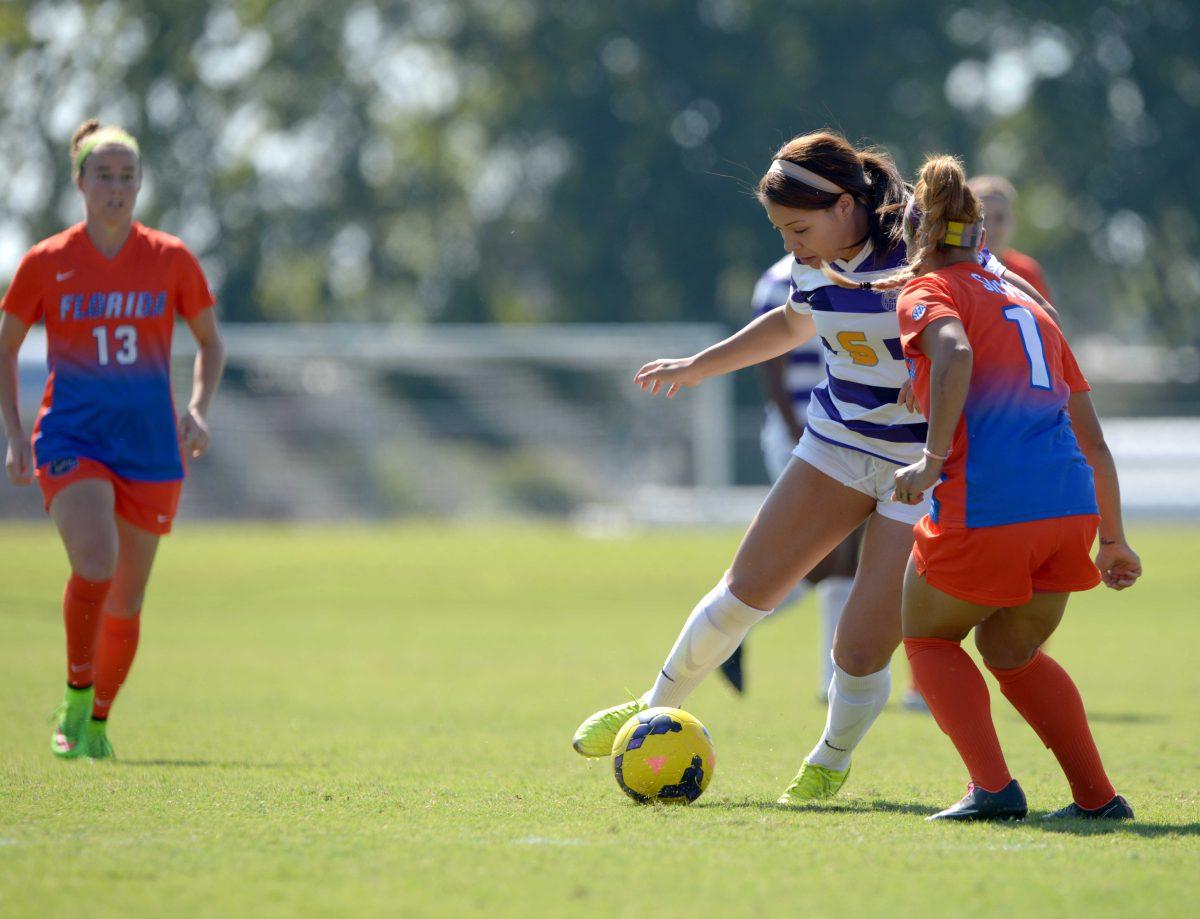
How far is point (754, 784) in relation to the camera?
18.9 ft

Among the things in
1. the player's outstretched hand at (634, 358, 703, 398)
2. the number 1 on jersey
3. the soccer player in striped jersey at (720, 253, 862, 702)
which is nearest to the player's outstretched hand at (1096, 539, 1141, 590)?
the number 1 on jersey

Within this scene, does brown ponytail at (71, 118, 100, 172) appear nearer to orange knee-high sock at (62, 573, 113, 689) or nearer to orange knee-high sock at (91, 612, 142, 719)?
orange knee-high sock at (62, 573, 113, 689)

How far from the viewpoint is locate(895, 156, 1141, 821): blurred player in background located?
450 centimetres

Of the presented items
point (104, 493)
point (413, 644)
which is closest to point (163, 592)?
point (413, 644)

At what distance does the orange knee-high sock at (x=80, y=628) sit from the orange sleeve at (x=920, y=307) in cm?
341

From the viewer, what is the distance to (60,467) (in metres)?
6.45

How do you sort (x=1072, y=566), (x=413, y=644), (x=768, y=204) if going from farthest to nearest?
(x=413, y=644) < (x=768, y=204) < (x=1072, y=566)

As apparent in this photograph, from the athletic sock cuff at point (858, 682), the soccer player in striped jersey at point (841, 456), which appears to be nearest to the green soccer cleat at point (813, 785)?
the soccer player in striped jersey at point (841, 456)

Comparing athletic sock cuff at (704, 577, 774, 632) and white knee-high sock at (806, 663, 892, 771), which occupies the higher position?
athletic sock cuff at (704, 577, 774, 632)

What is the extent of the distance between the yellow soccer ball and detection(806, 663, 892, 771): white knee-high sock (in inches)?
15.6

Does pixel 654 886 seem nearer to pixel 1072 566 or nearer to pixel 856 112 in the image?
pixel 1072 566

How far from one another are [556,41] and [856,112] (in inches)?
328

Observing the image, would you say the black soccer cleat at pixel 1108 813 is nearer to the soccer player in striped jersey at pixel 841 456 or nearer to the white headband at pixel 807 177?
the soccer player in striped jersey at pixel 841 456

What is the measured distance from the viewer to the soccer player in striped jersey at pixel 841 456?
17.1 feet
